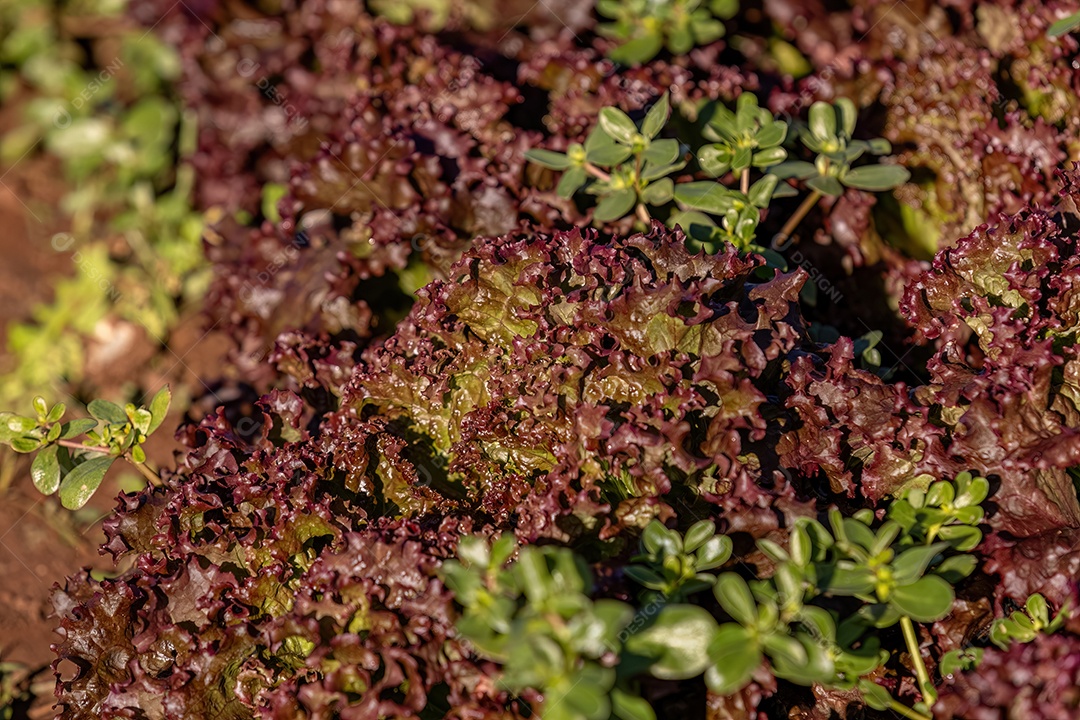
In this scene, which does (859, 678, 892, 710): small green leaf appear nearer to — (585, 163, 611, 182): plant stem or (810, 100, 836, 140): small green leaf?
(585, 163, 611, 182): plant stem

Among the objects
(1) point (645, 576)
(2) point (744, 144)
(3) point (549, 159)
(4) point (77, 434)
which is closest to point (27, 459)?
(4) point (77, 434)

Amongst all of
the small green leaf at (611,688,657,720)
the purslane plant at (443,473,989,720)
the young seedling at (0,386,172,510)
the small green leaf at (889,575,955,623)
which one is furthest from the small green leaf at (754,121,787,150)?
the young seedling at (0,386,172,510)

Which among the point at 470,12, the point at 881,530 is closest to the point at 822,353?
the point at 881,530

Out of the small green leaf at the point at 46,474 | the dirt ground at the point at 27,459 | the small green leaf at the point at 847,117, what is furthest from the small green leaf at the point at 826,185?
the dirt ground at the point at 27,459

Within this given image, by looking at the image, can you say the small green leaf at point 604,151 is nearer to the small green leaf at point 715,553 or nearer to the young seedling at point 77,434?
the small green leaf at point 715,553

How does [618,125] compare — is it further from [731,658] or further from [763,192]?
[731,658]
